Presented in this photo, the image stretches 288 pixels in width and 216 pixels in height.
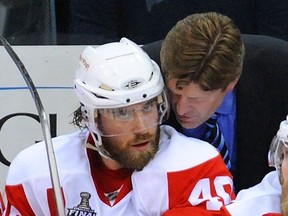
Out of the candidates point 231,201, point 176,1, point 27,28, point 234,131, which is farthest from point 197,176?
point 27,28

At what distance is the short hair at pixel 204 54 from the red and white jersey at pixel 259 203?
239mm

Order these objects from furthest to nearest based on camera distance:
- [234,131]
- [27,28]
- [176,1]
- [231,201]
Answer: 1. [27,28]
2. [176,1]
3. [234,131]
4. [231,201]

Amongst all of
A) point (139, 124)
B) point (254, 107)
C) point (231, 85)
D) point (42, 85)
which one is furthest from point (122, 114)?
point (42, 85)

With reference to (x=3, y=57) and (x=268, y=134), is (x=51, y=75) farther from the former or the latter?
(x=268, y=134)

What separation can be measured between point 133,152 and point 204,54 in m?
0.24

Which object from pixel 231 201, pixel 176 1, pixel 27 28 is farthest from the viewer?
pixel 27 28

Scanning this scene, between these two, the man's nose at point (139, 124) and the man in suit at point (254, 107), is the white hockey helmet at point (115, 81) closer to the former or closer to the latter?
the man's nose at point (139, 124)

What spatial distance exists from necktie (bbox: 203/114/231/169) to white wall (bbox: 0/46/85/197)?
78cm

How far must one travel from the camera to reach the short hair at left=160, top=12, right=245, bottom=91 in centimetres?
198

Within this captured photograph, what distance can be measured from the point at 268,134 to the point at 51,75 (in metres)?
0.86

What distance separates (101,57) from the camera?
6.38 feet

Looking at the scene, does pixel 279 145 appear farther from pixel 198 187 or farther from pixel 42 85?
pixel 42 85

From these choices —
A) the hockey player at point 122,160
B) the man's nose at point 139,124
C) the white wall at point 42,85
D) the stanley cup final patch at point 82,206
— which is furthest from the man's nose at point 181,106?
the white wall at point 42,85

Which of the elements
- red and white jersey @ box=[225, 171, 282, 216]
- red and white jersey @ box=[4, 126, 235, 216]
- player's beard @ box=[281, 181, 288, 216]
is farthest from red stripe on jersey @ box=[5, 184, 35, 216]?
player's beard @ box=[281, 181, 288, 216]
